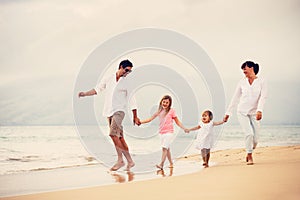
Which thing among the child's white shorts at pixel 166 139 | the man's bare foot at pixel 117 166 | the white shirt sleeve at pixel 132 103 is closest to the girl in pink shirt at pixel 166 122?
the child's white shorts at pixel 166 139

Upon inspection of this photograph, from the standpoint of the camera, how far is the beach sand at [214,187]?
2.89 m

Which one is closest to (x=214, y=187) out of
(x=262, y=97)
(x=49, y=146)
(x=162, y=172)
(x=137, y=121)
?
(x=162, y=172)

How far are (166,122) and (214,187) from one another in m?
1.04

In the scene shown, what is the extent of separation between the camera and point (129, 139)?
14.8 feet

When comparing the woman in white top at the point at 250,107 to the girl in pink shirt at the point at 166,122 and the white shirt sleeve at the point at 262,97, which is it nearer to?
the white shirt sleeve at the point at 262,97

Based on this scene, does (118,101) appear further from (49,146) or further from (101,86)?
(49,146)

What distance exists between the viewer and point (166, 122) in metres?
4.01

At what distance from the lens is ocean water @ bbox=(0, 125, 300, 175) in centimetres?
436

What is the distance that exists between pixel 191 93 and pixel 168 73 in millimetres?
291

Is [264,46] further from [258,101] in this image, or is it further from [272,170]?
[272,170]

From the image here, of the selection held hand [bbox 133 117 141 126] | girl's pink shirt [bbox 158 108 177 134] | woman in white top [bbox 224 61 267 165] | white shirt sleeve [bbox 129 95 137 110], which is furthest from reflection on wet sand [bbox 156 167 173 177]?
woman in white top [bbox 224 61 267 165]

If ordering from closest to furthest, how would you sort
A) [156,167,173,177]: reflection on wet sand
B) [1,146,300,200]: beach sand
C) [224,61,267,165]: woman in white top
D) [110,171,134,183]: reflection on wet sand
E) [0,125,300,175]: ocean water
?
[1,146,300,200]: beach sand → [110,171,134,183]: reflection on wet sand → [156,167,173,177]: reflection on wet sand → [224,61,267,165]: woman in white top → [0,125,300,175]: ocean water

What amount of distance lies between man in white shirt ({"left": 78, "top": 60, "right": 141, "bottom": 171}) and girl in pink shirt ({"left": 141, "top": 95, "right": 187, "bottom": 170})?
194 millimetres

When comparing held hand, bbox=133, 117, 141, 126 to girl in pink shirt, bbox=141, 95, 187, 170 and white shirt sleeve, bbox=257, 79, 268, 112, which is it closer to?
girl in pink shirt, bbox=141, 95, 187, 170
